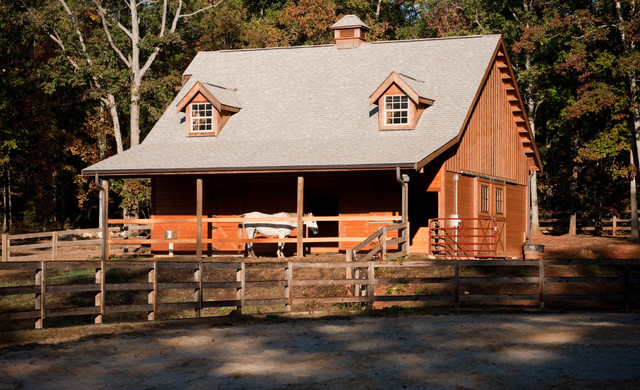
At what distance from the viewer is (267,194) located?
107 feet

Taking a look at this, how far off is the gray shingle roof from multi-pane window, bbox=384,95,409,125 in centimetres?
60

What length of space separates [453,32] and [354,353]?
40870 mm

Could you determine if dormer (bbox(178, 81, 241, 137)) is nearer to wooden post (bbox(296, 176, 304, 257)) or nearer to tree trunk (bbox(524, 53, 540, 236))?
wooden post (bbox(296, 176, 304, 257))

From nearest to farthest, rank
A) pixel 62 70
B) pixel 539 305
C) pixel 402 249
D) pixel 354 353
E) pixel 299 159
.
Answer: pixel 354 353, pixel 539 305, pixel 402 249, pixel 299 159, pixel 62 70

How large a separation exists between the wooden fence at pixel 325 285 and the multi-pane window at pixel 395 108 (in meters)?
6.67

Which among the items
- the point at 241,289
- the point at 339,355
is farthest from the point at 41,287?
the point at 339,355

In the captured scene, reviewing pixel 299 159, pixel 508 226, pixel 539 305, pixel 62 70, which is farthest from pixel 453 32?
pixel 539 305

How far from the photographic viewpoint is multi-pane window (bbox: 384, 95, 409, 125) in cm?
3127

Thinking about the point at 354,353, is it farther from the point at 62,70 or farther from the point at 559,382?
the point at 62,70

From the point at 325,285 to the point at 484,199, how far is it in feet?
46.1

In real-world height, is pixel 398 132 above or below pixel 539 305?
above

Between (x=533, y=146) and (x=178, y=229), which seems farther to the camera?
(x=533, y=146)

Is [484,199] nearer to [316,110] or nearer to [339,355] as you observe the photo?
[316,110]

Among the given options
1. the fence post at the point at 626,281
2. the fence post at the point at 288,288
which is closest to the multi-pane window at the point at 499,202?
the fence post at the point at 626,281
